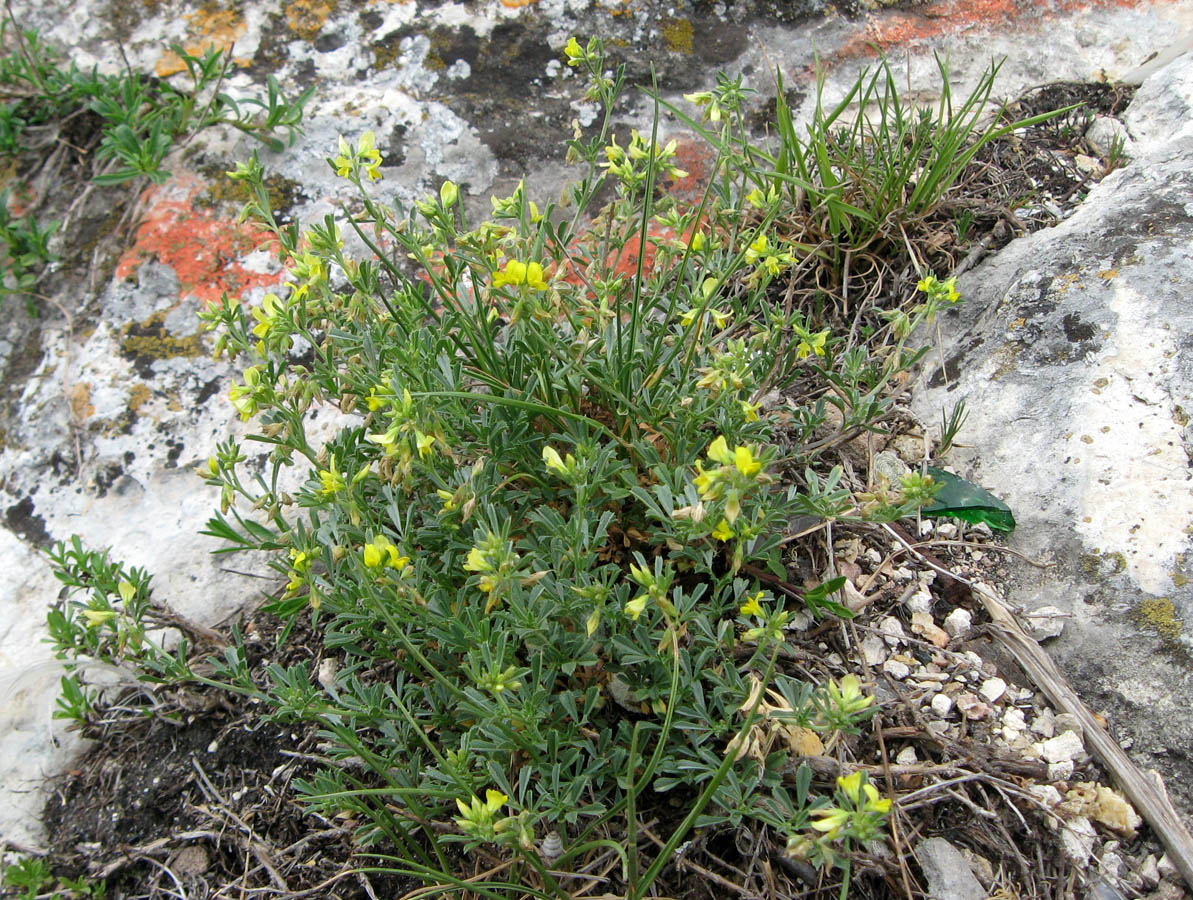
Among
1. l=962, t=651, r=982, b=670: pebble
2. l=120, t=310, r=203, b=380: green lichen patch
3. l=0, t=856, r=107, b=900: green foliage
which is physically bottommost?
l=0, t=856, r=107, b=900: green foliage

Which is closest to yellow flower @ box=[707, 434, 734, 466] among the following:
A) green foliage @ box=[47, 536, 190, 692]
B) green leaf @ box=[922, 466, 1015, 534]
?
green leaf @ box=[922, 466, 1015, 534]

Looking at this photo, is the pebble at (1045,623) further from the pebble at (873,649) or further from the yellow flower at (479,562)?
the yellow flower at (479,562)

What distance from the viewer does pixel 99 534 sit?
293cm

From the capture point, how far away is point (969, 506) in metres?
2.45

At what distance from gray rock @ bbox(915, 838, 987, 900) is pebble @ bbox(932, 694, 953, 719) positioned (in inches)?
11.8

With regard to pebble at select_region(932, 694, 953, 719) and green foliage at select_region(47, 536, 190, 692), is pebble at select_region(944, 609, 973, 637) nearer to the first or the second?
pebble at select_region(932, 694, 953, 719)

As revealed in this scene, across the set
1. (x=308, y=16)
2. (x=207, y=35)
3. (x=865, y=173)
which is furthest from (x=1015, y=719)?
(x=207, y=35)

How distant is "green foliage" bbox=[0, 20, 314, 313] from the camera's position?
11.3 ft

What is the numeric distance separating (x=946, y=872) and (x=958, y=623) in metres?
0.64

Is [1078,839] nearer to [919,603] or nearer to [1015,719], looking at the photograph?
[1015,719]

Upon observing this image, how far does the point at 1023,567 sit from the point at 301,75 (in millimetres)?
3336

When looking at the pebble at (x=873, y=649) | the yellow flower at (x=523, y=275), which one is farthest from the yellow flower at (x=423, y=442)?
the pebble at (x=873, y=649)

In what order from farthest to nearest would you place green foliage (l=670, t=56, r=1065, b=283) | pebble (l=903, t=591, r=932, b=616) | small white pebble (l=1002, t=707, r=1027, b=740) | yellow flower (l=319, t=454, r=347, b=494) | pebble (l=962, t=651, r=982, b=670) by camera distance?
1. green foliage (l=670, t=56, r=1065, b=283)
2. pebble (l=903, t=591, r=932, b=616)
3. pebble (l=962, t=651, r=982, b=670)
4. small white pebble (l=1002, t=707, r=1027, b=740)
5. yellow flower (l=319, t=454, r=347, b=494)

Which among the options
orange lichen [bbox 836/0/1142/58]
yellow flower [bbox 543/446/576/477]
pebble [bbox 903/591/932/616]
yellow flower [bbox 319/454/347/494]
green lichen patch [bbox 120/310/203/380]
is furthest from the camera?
orange lichen [bbox 836/0/1142/58]
